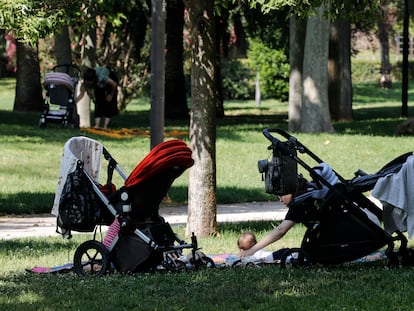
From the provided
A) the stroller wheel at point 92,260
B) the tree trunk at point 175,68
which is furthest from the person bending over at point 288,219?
the tree trunk at point 175,68

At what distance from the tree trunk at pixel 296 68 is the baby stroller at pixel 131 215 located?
53.3ft

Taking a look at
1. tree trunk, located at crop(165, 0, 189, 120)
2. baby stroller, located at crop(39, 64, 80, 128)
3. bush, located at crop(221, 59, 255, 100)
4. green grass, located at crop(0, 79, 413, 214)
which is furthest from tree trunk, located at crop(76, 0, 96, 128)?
bush, located at crop(221, 59, 255, 100)

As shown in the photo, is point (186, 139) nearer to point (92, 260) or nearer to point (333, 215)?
point (92, 260)

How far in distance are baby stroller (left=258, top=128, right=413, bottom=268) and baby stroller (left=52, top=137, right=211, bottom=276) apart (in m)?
0.77

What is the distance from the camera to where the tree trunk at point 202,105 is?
34.9 ft

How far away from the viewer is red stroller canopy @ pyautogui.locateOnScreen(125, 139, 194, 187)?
8.24 meters

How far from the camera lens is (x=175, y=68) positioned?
30.0 meters

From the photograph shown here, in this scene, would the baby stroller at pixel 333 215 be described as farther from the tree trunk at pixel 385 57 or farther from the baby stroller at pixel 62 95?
the tree trunk at pixel 385 57

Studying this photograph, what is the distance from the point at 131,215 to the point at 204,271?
0.74 metres

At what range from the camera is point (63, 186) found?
8648 mm

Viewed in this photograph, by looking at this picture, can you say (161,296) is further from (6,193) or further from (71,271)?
(6,193)

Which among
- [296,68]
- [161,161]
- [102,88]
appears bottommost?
[161,161]

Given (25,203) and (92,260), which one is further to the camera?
(25,203)

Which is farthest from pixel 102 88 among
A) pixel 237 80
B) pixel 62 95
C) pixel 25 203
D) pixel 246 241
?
pixel 237 80
